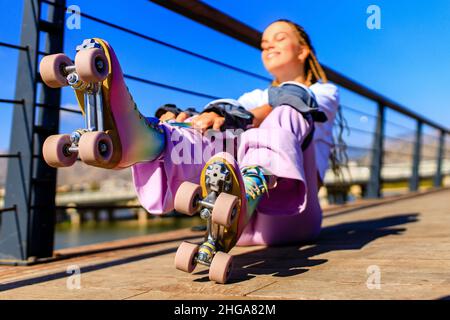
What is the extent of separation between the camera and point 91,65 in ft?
2.47

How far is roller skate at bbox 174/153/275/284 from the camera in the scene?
809 millimetres

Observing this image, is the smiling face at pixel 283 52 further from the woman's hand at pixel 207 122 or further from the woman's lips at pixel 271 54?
the woman's hand at pixel 207 122

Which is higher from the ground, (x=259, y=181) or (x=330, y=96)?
(x=330, y=96)

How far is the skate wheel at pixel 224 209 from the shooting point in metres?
0.79

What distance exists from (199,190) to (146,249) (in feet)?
2.43

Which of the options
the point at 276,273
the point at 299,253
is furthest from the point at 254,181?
the point at 299,253

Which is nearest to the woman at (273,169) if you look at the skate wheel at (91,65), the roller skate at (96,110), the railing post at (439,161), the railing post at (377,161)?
the roller skate at (96,110)

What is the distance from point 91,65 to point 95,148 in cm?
13

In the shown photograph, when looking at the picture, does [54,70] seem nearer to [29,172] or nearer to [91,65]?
[91,65]

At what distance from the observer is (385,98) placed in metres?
3.83

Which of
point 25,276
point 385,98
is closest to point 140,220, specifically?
point 385,98

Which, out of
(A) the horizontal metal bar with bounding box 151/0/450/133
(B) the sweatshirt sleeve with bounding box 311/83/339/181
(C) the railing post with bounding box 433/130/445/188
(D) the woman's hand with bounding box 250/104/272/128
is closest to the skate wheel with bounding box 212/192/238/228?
(D) the woman's hand with bounding box 250/104/272/128

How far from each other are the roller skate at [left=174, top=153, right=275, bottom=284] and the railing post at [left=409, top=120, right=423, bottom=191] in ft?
13.8

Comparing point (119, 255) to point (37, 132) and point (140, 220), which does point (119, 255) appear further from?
point (140, 220)
